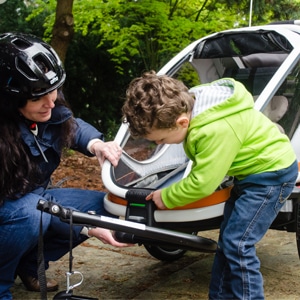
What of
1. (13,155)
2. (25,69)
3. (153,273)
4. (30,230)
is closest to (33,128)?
(13,155)

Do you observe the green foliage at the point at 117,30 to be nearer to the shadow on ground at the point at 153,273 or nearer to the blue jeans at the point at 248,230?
the shadow on ground at the point at 153,273

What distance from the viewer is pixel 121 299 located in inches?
122

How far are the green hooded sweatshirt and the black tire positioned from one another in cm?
111

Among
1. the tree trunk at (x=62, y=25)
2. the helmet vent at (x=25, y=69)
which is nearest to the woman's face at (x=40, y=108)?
the helmet vent at (x=25, y=69)

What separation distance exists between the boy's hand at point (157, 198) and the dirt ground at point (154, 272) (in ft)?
2.44

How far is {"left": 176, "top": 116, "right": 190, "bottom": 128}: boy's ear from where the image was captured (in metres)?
2.35

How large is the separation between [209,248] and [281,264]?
116cm

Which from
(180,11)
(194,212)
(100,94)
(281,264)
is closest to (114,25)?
(180,11)

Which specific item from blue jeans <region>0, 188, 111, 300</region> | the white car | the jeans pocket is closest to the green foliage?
the white car

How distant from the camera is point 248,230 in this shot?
248cm

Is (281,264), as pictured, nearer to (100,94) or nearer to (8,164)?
(8,164)

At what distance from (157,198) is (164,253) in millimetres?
1120

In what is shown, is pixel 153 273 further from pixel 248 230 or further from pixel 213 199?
pixel 248 230

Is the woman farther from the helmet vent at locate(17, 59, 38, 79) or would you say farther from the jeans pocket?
the jeans pocket
